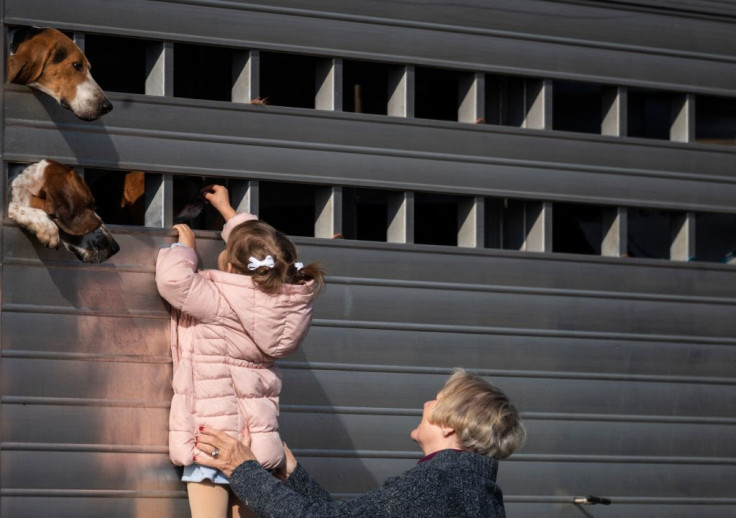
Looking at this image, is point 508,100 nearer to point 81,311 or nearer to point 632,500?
point 632,500

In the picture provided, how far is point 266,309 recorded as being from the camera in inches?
207

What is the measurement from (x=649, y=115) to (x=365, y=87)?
1.68m

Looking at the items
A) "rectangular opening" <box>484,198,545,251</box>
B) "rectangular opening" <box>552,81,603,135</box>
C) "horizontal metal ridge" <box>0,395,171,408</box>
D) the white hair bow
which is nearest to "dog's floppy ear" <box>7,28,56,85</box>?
the white hair bow

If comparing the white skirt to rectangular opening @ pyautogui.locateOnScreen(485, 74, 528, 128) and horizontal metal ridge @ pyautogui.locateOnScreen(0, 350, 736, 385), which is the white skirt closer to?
horizontal metal ridge @ pyautogui.locateOnScreen(0, 350, 736, 385)

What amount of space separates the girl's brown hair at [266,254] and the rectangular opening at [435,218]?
119 cm

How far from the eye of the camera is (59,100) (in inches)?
211

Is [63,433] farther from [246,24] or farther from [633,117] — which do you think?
[633,117]

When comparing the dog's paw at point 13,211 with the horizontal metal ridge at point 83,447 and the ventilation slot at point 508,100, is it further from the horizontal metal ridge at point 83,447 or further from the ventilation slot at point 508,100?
the ventilation slot at point 508,100

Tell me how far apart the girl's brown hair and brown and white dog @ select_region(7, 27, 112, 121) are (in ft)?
2.45

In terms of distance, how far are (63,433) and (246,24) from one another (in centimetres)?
195

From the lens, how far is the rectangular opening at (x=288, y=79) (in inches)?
243

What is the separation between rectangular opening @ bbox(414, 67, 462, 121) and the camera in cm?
656

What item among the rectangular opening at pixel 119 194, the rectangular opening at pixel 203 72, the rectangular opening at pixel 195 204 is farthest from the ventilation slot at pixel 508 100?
the rectangular opening at pixel 119 194

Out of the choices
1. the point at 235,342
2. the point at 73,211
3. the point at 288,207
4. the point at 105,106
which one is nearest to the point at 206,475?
the point at 235,342
